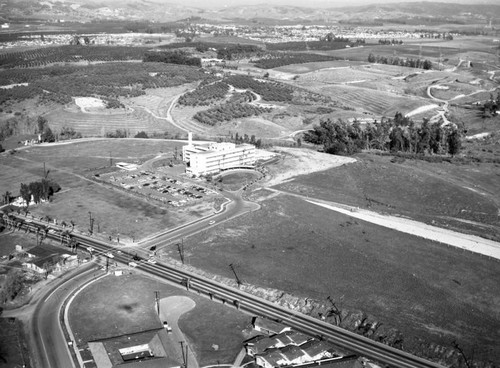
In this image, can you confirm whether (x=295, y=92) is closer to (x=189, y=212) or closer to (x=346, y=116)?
(x=346, y=116)

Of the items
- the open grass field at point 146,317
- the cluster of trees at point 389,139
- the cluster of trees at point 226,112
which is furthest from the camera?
the cluster of trees at point 226,112

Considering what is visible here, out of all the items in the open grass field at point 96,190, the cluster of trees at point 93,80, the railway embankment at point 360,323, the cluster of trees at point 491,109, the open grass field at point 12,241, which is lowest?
the open grass field at point 12,241

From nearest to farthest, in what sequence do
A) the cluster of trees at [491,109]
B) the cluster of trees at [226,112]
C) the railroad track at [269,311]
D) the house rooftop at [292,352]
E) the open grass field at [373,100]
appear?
the house rooftop at [292,352] < the railroad track at [269,311] < the cluster of trees at [226,112] < the cluster of trees at [491,109] < the open grass field at [373,100]

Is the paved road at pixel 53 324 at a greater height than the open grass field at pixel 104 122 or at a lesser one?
lesser

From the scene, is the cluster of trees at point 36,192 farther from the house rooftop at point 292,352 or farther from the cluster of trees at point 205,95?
the cluster of trees at point 205,95

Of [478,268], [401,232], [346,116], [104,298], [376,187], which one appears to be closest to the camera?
[104,298]

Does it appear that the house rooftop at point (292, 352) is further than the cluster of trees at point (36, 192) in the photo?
No

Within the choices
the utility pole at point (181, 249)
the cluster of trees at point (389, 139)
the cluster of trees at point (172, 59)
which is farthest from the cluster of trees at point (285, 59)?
the utility pole at point (181, 249)

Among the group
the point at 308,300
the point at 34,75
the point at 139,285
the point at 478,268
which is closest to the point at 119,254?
the point at 139,285
